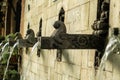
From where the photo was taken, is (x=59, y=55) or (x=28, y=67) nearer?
(x=59, y=55)

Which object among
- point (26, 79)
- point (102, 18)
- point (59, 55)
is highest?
point (102, 18)

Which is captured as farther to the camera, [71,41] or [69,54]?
[69,54]

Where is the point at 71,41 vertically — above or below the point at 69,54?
above

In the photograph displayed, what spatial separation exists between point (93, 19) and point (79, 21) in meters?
0.78

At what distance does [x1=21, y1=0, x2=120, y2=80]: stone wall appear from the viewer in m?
5.98

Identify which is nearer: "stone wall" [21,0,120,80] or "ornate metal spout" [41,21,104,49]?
"ornate metal spout" [41,21,104,49]

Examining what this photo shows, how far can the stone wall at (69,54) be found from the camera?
19.6ft

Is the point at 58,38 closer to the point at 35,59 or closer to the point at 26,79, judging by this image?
the point at 35,59

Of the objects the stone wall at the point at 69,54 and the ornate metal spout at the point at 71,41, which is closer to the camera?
the ornate metal spout at the point at 71,41

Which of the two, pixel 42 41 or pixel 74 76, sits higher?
pixel 42 41

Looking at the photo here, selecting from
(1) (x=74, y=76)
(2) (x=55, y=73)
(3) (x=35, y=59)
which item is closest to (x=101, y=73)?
(1) (x=74, y=76)

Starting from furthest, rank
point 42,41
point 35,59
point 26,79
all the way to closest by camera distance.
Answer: point 26,79, point 35,59, point 42,41

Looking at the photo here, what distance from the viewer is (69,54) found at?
Answer: 7.10 metres

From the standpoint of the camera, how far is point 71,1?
23.8 ft
